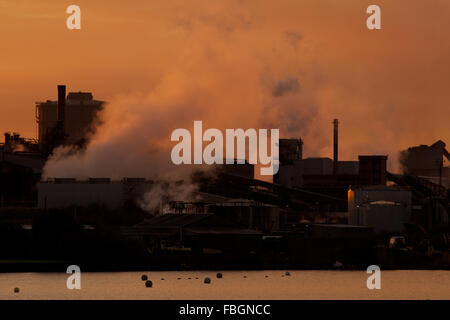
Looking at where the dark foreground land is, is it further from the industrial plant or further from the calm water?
the calm water

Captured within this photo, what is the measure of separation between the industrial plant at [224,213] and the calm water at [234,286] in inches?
239

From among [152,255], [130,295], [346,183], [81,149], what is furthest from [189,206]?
[130,295]

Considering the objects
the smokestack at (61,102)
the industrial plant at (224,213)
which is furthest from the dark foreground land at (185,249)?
the smokestack at (61,102)

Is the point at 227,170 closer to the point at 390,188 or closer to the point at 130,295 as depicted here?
the point at 390,188

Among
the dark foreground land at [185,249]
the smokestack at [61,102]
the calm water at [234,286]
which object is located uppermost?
the smokestack at [61,102]

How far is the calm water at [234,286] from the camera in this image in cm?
7181

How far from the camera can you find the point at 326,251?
105 metres

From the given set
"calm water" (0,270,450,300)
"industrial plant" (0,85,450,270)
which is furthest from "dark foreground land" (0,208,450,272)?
"calm water" (0,270,450,300)

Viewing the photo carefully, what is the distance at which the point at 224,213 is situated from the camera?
119 m

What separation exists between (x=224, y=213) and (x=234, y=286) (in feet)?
136

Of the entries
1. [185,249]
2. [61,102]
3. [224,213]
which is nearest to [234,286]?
[185,249]

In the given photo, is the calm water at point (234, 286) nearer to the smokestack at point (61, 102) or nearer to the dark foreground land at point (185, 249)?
the dark foreground land at point (185, 249)

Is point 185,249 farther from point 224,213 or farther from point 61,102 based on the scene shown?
point 61,102

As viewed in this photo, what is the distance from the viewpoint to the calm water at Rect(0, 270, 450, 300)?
71812mm
